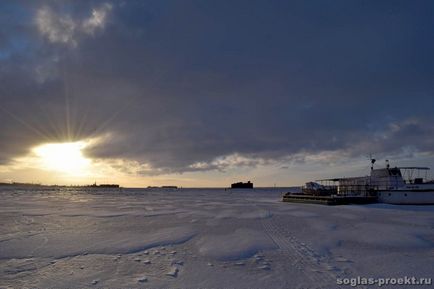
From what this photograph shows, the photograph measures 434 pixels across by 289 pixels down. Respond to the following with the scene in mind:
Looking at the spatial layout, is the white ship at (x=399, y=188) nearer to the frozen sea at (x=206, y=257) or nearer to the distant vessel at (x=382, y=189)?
the distant vessel at (x=382, y=189)

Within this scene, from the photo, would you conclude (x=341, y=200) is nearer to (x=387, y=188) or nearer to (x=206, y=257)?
(x=387, y=188)

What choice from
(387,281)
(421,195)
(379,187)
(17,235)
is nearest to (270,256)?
(387,281)

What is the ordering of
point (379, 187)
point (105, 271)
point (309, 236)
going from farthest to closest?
point (379, 187) → point (309, 236) → point (105, 271)

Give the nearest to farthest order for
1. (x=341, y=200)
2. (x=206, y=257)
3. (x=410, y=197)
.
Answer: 1. (x=206, y=257)
2. (x=410, y=197)
3. (x=341, y=200)

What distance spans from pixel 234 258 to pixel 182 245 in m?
2.80

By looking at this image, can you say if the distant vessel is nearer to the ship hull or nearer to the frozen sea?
the ship hull

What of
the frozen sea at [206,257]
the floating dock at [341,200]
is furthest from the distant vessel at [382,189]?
the frozen sea at [206,257]

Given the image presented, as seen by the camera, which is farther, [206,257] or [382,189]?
[382,189]

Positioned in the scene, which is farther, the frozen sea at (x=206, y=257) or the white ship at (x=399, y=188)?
the white ship at (x=399, y=188)

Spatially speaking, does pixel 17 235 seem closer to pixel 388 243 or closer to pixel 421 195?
pixel 388 243

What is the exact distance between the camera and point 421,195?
38.1 metres

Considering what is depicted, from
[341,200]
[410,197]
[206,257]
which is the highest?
[410,197]

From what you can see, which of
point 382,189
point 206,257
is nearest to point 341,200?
point 382,189

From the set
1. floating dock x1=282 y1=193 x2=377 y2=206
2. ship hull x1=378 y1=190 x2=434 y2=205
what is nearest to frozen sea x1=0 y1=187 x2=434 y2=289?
floating dock x1=282 y1=193 x2=377 y2=206
